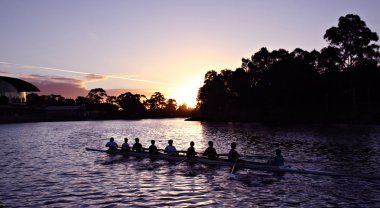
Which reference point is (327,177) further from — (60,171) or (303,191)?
(60,171)

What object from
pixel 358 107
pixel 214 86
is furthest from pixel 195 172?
pixel 214 86

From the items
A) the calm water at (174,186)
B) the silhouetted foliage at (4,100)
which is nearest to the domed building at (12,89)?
the silhouetted foliage at (4,100)

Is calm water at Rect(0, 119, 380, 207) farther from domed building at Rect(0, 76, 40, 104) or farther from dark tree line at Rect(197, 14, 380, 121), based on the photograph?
domed building at Rect(0, 76, 40, 104)

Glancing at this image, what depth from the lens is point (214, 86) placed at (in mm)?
130875

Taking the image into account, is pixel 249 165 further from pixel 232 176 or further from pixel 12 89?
pixel 12 89

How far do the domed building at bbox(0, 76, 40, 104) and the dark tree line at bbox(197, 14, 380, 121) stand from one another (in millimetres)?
94643

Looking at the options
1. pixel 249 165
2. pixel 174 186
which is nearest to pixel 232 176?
pixel 249 165

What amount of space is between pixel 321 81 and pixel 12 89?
12261cm

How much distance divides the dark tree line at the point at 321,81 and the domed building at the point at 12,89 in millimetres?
94643

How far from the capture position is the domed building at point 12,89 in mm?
Answer: 136500

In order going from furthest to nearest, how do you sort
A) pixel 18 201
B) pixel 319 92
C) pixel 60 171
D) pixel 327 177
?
pixel 319 92 → pixel 60 171 → pixel 327 177 → pixel 18 201

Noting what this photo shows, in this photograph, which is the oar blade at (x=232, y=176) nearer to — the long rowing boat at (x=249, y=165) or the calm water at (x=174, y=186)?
the calm water at (x=174, y=186)

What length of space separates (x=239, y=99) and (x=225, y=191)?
10533 cm

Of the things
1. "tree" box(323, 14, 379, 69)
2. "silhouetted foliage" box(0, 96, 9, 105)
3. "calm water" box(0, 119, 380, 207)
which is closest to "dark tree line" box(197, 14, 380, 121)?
"tree" box(323, 14, 379, 69)
